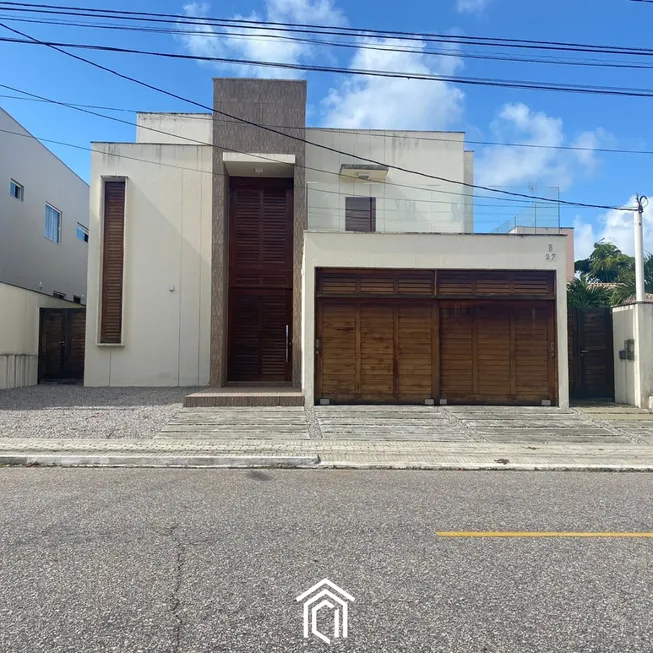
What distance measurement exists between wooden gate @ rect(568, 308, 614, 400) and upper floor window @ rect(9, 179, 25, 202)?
19735mm

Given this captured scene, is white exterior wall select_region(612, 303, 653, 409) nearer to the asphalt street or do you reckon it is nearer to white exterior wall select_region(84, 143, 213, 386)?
the asphalt street

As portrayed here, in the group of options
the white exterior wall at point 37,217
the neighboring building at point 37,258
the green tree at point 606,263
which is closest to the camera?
the neighboring building at point 37,258

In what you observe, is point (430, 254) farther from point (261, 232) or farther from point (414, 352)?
point (261, 232)

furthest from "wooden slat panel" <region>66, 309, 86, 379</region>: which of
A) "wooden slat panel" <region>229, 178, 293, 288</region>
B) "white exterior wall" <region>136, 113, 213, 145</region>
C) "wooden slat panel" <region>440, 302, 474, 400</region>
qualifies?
"wooden slat panel" <region>440, 302, 474, 400</region>

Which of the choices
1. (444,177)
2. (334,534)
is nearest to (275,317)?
(444,177)

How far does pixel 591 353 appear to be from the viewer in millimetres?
13211

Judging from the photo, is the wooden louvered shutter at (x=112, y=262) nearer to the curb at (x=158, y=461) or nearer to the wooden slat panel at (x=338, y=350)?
the wooden slat panel at (x=338, y=350)

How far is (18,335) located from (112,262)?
11.1 feet

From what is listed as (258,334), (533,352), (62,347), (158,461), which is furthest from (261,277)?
(158,461)

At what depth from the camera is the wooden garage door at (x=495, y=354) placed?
1211cm

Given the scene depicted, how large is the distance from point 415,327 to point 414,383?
1.27 m

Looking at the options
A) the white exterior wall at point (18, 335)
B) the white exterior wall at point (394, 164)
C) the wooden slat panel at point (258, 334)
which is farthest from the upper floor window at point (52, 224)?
the white exterior wall at point (394, 164)

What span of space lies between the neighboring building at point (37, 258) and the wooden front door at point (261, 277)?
17.3 feet

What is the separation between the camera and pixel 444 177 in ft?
53.0
